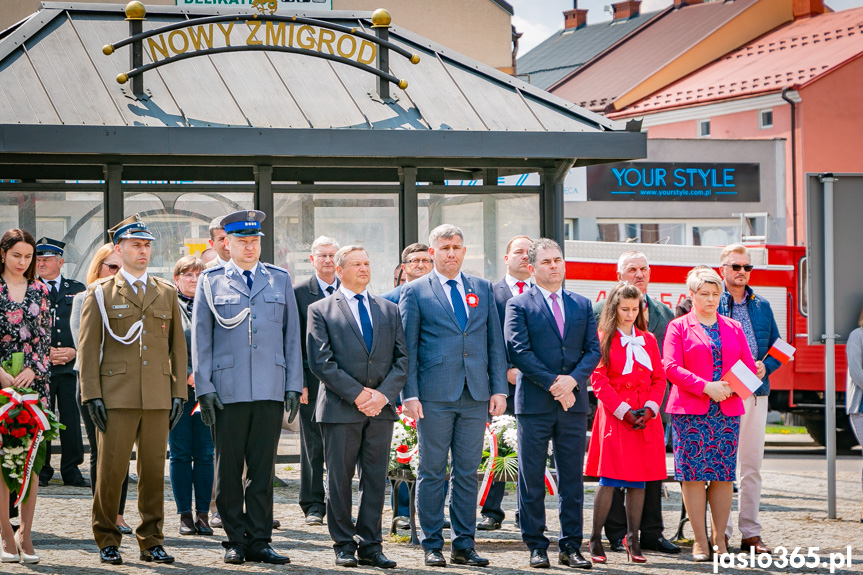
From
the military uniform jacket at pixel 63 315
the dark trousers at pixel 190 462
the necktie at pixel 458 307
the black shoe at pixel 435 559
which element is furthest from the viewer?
the military uniform jacket at pixel 63 315

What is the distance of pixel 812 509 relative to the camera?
32.2ft

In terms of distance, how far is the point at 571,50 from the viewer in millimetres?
48688

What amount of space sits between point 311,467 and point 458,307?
2229 millimetres

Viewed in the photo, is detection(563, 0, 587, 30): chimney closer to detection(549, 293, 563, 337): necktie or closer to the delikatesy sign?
the delikatesy sign

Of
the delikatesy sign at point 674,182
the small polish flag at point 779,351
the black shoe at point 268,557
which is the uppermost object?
the delikatesy sign at point 674,182

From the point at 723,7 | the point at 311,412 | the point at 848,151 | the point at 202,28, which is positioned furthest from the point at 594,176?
the point at 311,412

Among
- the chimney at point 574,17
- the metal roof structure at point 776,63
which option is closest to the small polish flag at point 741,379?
the metal roof structure at point 776,63

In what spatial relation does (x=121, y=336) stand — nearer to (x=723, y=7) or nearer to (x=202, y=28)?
(x=202, y=28)

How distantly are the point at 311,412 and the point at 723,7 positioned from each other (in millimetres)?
36216

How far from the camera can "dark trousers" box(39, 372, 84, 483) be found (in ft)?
34.1

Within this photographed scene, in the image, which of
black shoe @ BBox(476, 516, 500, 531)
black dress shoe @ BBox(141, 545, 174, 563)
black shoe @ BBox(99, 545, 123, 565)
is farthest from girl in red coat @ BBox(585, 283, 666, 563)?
black shoe @ BBox(99, 545, 123, 565)

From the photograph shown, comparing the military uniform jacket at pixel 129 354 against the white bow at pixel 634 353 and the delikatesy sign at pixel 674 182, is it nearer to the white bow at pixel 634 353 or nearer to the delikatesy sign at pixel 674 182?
the white bow at pixel 634 353

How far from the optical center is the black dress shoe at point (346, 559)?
273 inches

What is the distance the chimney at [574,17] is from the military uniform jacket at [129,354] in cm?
4742
